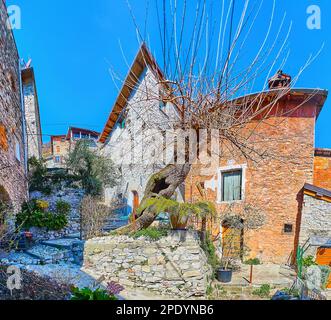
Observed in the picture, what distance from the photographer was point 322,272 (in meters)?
6.43

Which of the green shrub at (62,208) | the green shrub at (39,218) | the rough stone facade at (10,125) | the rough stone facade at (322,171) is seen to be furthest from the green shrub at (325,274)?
the rough stone facade at (10,125)

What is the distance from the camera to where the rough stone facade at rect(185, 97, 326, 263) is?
7469 millimetres

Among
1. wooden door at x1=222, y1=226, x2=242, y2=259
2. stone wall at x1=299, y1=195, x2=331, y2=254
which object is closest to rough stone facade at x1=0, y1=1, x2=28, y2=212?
wooden door at x1=222, y1=226, x2=242, y2=259

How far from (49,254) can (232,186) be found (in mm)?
6773

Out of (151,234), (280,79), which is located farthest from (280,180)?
(151,234)

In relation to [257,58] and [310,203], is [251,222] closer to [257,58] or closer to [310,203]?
[310,203]

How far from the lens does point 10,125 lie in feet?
20.0

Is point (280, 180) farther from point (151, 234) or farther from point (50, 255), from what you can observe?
point (50, 255)

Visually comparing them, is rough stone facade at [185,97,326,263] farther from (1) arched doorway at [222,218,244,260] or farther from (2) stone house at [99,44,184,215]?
(2) stone house at [99,44,184,215]

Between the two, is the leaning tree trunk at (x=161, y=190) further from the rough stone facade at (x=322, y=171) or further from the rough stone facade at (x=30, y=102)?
the rough stone facade at (x=30, y=102)

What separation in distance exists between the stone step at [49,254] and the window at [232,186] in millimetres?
6122

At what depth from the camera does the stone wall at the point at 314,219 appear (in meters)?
6.98
